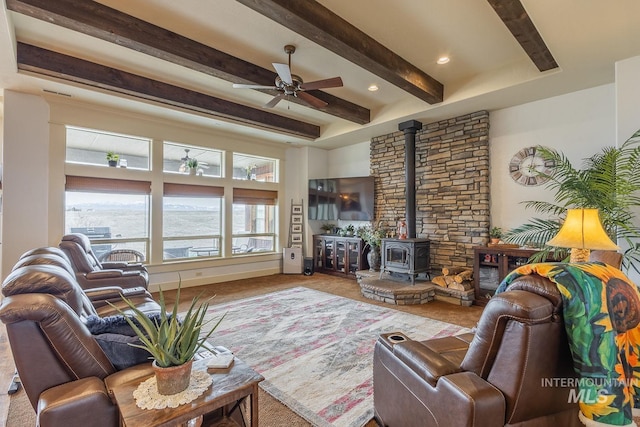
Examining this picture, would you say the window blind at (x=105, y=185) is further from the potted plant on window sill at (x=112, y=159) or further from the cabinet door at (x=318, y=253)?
the cabinet door at (x=318, y=253)

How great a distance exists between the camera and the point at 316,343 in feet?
10.7

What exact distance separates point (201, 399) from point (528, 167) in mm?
5160

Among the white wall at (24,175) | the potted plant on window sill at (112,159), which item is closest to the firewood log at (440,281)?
the potted plant on window sill at (112,159)

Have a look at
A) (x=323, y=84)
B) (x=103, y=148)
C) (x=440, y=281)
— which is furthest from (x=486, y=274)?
(x=103, y=148)

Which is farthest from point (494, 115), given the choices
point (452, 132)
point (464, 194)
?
point (464, 194)

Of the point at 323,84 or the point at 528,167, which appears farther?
the point at 528,167

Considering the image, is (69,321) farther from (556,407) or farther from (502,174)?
(502,174)

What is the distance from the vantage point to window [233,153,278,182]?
6.84 metres

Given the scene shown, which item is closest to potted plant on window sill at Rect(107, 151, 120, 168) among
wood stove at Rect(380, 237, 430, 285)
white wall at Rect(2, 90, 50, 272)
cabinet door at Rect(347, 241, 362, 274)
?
white wall at Rect(2, 90, 50, 272)

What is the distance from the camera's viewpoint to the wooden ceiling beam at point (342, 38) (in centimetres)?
264

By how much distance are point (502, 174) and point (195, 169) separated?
5.59 m

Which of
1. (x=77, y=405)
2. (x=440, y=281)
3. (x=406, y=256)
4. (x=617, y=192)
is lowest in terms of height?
(x=440, y=281)

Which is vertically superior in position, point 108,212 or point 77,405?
point 108,212

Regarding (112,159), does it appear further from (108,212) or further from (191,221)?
(191,221)
